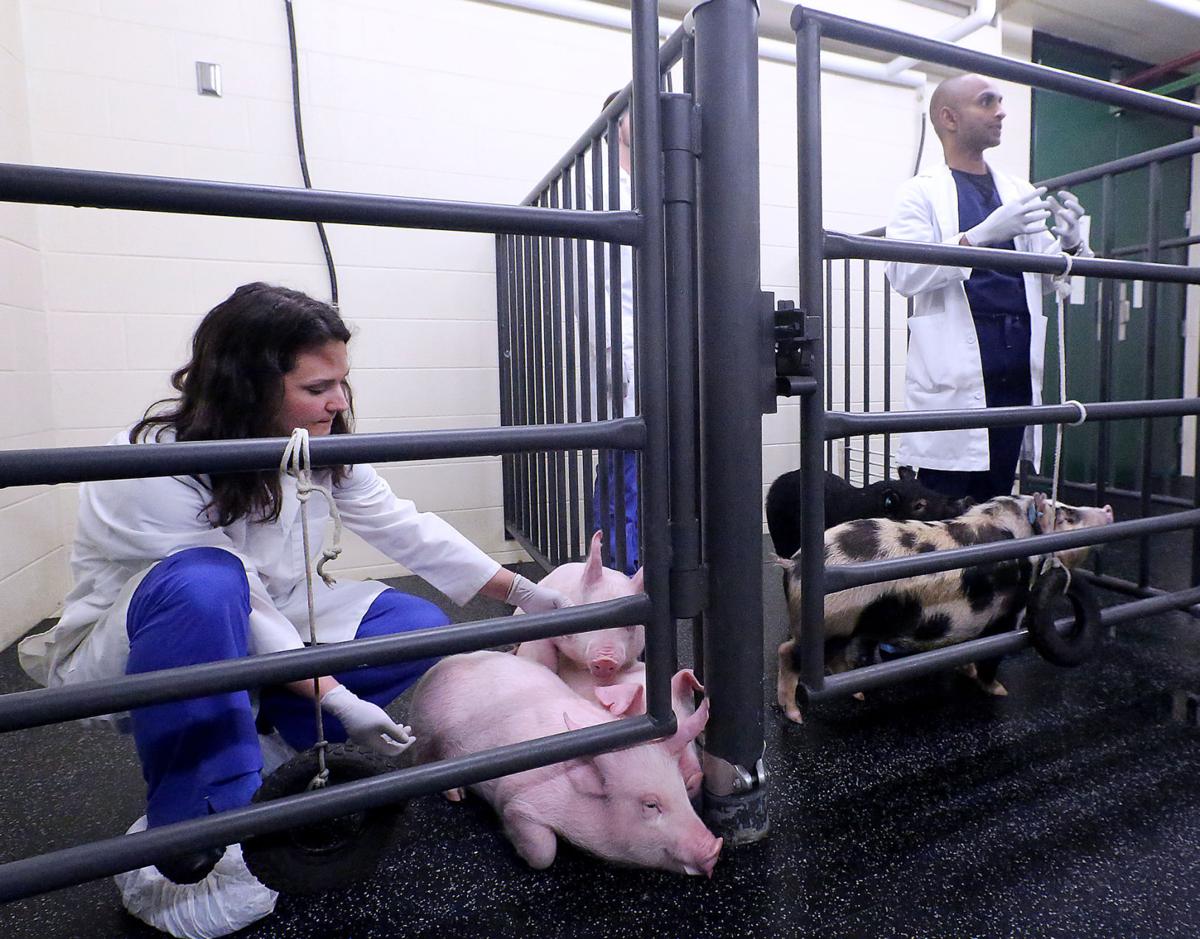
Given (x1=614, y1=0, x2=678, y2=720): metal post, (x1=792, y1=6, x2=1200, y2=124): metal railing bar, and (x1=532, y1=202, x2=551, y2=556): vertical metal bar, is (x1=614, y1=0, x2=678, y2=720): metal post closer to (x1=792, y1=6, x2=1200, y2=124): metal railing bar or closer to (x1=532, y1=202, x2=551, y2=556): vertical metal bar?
(x1=792, y1=6, x2=1200, y2=124): metal railing bar

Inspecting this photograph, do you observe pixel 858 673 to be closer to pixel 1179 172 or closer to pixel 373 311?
pixel 373 311

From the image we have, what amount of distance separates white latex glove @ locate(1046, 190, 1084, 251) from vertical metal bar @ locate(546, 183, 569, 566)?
105 centimetres

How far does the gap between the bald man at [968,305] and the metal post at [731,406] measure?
36.0 inches

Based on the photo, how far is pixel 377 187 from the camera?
2.41 metres

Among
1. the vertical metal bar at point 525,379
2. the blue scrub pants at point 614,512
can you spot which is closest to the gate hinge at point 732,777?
the blue scrub pants at point 614,512

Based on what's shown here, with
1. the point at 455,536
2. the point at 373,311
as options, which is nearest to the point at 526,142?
the point at 373,311

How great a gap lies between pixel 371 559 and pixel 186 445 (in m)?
1.90

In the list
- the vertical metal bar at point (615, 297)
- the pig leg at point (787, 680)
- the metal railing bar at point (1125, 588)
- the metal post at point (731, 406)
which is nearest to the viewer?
the metal post at point (731, 406)

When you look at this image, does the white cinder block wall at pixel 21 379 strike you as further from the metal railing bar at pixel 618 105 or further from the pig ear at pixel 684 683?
the pig ear at pixel 684 683

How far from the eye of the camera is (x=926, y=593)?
130 cm

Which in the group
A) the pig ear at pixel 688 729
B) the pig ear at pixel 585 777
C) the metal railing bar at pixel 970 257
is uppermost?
the metal railing bar at pixel 970 257

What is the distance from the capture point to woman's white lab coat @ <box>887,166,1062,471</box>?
1683 mm

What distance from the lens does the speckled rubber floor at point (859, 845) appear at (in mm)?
847

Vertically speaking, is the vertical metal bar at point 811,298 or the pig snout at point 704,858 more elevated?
the vertical metal bar at point 811,298
